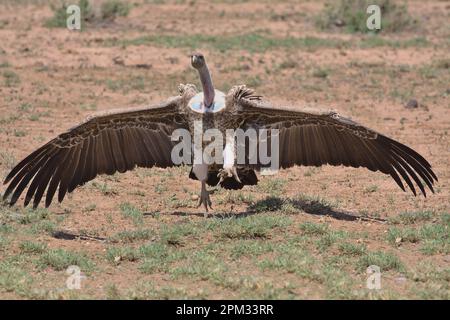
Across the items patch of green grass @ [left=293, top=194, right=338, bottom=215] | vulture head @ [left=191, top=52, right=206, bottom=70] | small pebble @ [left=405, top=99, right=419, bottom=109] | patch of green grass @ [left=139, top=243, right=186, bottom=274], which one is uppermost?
vulture head @ [left=191, top=52, right=206, bottom=70]

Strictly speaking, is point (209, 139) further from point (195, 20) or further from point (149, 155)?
point (195, 20)

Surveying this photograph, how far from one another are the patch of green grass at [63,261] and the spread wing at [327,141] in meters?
2.03

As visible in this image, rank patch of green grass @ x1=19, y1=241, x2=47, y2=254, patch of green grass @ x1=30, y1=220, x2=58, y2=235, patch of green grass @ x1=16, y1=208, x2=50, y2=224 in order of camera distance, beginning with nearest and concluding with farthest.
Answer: patch of green grass @ x1=19, y1=241, x2=47, y2=254
patch of green grass @ x1=30, y1=220, x2=58, y2=235
patch of green grass @ x1=16, y1=208, x2=50, y2=224

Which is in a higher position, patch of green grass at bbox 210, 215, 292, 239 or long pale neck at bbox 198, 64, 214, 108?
long pale neck at bbox 198, 64, 214, 108

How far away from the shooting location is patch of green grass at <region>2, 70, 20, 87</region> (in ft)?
46.1

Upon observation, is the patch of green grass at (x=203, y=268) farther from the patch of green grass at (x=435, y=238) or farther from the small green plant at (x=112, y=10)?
the small green plant at (x=112, y=10)

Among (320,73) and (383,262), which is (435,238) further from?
(320,73)

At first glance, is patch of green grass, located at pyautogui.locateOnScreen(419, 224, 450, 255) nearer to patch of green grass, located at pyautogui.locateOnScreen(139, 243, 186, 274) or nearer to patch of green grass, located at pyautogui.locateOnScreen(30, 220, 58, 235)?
patch of green grass, located at pyautogui.locateOnScreen(139, 243, 186, 274)

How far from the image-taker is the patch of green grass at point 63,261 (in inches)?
258

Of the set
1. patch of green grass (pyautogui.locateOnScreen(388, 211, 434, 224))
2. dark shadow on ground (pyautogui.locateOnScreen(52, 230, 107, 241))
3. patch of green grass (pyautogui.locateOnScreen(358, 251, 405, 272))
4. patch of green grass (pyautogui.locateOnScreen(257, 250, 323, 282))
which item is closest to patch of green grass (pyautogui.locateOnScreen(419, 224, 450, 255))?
patch of green grass (pyautogui.locateOnScreen(388, 211, 434, 224))

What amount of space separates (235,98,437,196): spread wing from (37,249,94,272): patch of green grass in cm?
203

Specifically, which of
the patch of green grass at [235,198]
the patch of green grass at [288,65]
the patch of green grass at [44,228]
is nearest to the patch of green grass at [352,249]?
the patch of green grass at [235,198]

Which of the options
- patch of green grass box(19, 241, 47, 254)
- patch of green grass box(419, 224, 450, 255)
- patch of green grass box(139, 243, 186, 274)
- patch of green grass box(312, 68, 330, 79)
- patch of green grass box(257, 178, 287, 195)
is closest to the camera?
patch of green grass box(139, 243, 186, 274)
